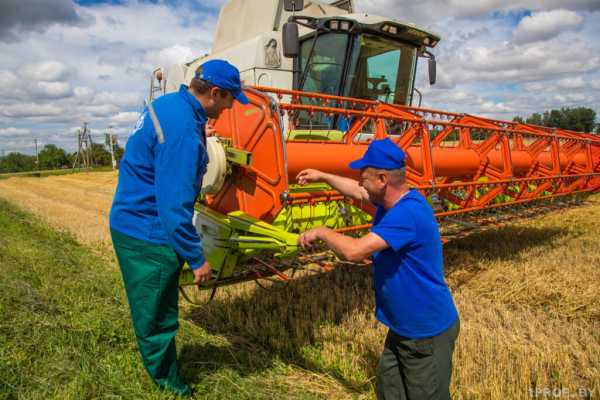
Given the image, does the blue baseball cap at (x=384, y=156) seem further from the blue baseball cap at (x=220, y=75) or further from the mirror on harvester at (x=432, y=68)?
the mirror on harvester at (x=432, y=68)

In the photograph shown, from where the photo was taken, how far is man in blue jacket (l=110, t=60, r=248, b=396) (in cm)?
201

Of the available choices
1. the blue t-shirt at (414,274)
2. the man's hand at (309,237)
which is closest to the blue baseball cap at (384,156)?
the blue t-shirt at (414,274)

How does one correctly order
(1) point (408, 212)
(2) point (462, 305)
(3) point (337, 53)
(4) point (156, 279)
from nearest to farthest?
(1) point (408, 212) → (4) point (156, 279) → (2) point (462, 305) → (3) point (337, 53)

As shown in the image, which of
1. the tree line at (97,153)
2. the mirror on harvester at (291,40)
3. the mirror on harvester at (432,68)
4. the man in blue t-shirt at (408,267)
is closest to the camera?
the man in blue t-shirt at (408,267)

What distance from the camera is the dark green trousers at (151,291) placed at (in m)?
2.14

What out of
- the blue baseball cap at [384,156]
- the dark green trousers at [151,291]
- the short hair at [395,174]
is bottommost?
the dark green trousers at [151,291]

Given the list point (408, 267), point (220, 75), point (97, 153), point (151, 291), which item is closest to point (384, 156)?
point (408, 267)

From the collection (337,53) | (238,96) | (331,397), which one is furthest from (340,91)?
(331,397)

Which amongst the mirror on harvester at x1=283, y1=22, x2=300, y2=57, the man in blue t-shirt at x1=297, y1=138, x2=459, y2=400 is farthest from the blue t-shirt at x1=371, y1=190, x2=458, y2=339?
the mirror on harvester at x1=283, y1=22, x2=300, y2=57

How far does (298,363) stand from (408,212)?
170 centimetres

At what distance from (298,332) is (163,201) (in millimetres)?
1897

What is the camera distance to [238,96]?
224cm

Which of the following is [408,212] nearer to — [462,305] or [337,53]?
[462,305]

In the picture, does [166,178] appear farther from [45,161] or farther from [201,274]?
[45,161]
